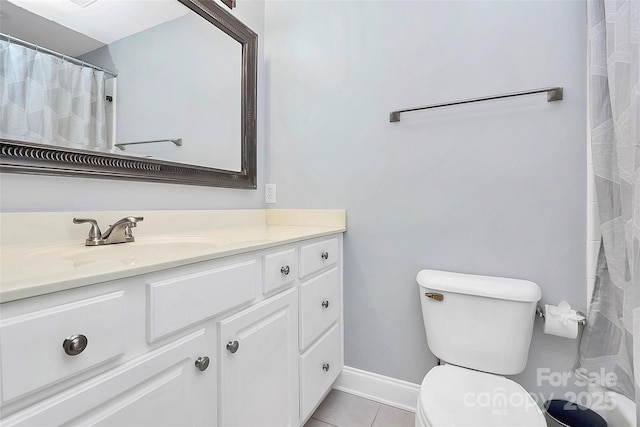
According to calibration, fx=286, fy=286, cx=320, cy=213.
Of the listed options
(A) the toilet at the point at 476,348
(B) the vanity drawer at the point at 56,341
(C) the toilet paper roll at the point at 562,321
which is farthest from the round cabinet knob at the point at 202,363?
(C) the toilet paper roll at the point at 562,321

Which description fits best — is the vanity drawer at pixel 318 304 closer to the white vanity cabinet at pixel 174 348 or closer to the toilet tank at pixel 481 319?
the white vanity cabinet at pixel 174 348

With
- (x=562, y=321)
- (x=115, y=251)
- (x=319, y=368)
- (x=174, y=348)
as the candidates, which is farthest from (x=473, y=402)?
(x=115, y=251)

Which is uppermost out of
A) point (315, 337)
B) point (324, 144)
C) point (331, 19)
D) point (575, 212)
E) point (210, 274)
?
point (331, 19)

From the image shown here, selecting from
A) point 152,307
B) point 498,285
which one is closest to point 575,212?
point 498,285

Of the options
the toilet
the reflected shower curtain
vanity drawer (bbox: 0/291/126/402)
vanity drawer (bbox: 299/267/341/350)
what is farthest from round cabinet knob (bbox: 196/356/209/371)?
the reflected shower curtain

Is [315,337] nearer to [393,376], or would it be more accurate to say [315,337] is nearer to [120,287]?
[393,376]

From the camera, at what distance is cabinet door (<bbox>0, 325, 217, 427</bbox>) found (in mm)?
464

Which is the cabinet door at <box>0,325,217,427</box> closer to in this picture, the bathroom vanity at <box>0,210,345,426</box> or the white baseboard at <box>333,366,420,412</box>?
the bathroom vanity at <box>0,210,345,426</box>

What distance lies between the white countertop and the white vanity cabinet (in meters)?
0.03

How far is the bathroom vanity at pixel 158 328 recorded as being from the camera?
0.44 meters

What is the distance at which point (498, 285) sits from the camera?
1100mm

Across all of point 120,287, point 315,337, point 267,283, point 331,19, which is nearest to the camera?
point 120,287

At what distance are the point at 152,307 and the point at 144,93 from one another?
0.90m

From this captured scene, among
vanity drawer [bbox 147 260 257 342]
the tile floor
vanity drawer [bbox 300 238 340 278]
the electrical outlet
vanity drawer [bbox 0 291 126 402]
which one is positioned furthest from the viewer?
the electrical outlet
